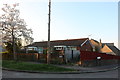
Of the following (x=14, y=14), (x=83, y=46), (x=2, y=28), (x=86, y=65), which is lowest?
(x=86, y=65)

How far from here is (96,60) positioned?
2283cm

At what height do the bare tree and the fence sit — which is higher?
the bare tree

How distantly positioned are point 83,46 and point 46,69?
22878mm

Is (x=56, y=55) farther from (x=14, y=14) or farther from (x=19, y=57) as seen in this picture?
(x=14, y=14)

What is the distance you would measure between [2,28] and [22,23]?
3663mm

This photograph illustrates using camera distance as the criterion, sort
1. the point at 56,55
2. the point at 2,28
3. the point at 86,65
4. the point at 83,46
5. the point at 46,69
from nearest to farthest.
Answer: the point at 46,69 < the point at 86,65 < the point at 56,55 < the point at 2,28 < the point at 83,46

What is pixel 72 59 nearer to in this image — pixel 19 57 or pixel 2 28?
pixel 19 57

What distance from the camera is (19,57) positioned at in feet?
87.1

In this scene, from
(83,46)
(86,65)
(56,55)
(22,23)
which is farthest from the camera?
(83,46)

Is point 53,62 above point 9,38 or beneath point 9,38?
beneath

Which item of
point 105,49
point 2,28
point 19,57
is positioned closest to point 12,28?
point 2,28

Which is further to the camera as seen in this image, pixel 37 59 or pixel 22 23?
pixel 22 23

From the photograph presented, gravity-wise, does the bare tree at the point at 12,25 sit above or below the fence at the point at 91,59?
above

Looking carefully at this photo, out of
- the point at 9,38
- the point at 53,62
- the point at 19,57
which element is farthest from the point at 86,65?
the point at 9,38
